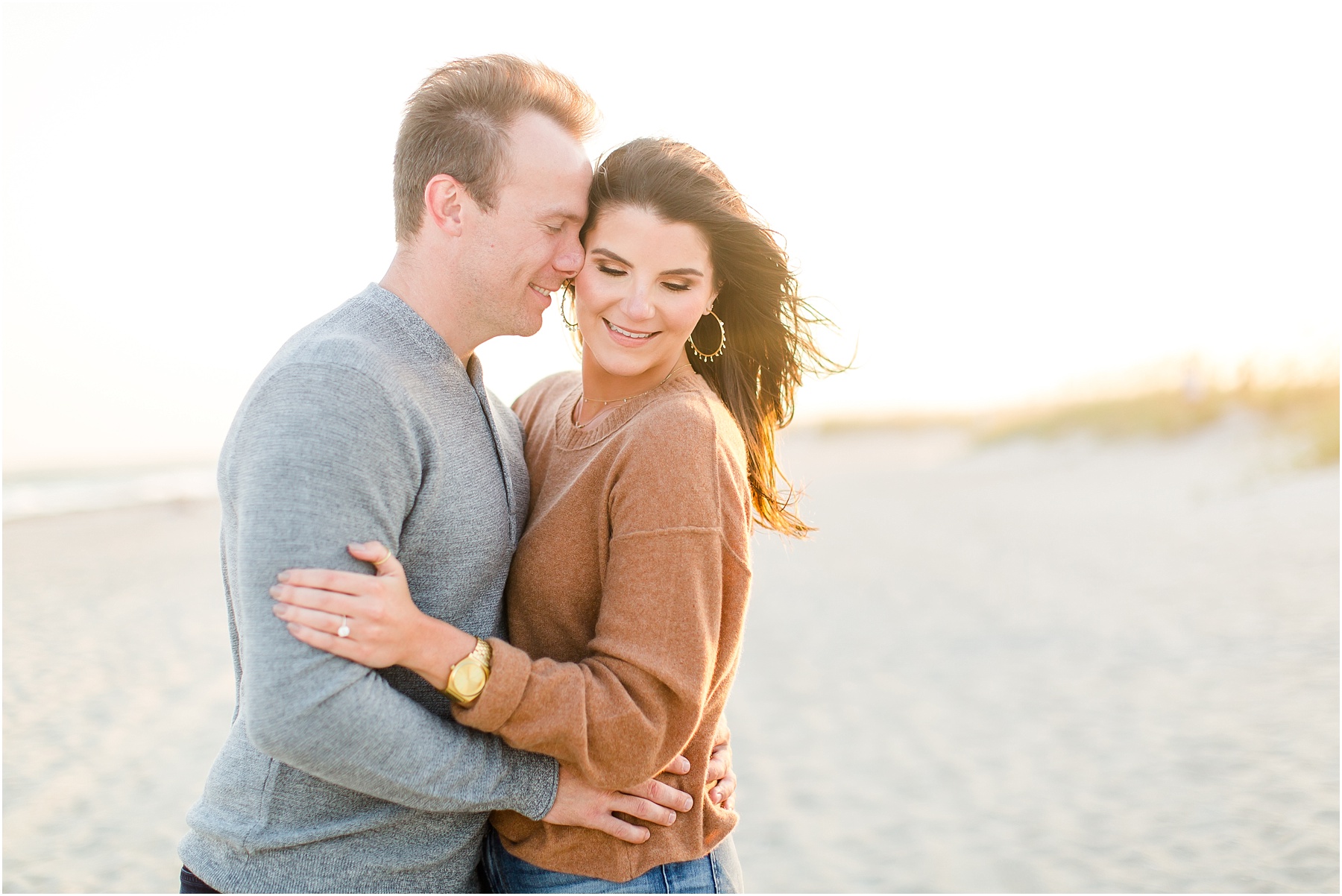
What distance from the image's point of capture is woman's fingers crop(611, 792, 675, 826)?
194 centimetres

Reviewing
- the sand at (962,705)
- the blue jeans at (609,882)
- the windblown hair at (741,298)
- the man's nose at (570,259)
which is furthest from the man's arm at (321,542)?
the sand at (962,705)

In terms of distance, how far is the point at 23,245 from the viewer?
2942 centimetres

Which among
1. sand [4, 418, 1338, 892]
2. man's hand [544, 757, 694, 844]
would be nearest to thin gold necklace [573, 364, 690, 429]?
man's hand [544, 757, 694, 844]

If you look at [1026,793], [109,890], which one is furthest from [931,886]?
[109,890]

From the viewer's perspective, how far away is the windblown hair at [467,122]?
2072 mm

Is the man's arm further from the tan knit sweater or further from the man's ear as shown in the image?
the man's ear

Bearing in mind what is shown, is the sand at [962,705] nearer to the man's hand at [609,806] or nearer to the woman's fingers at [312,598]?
the man's hand at [609,806]

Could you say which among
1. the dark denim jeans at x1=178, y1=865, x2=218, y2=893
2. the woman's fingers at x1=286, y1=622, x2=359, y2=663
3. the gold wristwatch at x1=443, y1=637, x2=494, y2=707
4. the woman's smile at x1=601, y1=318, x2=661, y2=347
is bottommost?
the dark denim jeans at x1=178, y1=865, x2=218, y2=893

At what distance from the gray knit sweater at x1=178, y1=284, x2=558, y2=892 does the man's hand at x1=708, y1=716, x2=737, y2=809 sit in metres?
0.46

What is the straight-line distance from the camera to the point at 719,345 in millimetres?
2621

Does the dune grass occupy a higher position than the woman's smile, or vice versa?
the woman's smile

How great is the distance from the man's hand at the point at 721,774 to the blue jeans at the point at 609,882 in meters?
0.11

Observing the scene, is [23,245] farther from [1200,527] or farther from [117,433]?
[1200,527]

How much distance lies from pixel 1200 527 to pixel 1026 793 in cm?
754
